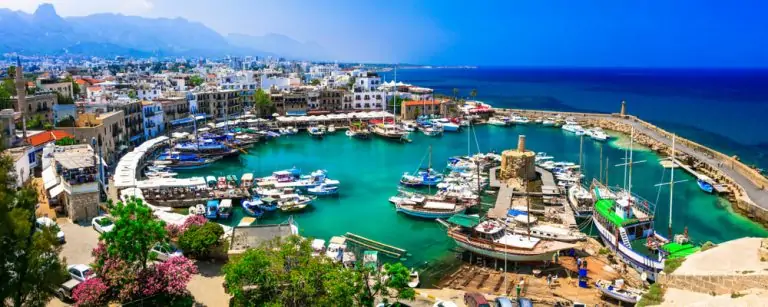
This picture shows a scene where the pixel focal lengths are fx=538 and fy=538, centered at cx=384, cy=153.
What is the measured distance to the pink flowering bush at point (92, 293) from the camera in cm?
1599

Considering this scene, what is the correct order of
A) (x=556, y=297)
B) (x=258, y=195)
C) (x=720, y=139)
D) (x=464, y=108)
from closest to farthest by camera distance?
(x=556, y=297), (x=258, y=195), (x=720, y=139), (x=464, y=108)

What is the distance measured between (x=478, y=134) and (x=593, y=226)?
3717cm

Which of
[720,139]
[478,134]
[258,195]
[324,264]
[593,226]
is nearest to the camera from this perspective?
[324,264]

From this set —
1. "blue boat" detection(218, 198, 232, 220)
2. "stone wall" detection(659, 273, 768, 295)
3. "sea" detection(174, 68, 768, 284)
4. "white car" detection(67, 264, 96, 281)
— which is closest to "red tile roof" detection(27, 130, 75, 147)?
"sea" detection(174, 68, 768, 284)

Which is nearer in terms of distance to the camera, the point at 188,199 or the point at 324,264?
the point at 324,264

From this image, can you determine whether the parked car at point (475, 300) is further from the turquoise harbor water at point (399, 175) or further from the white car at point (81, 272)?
the white car at point (81, 272)

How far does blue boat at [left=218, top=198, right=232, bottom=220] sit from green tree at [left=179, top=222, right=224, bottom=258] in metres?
9.85

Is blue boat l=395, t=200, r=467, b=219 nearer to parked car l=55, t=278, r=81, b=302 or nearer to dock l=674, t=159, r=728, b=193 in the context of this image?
parked car l=55, t=278, r=81, b=302

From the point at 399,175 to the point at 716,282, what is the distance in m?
30.3

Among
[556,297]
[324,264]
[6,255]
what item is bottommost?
[556,297]

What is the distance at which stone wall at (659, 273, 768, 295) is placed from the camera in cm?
1401

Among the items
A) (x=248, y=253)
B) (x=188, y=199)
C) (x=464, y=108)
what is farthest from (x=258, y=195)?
(x=464, y=108)

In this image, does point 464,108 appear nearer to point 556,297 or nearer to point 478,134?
point 478,134

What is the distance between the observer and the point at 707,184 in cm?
3869
